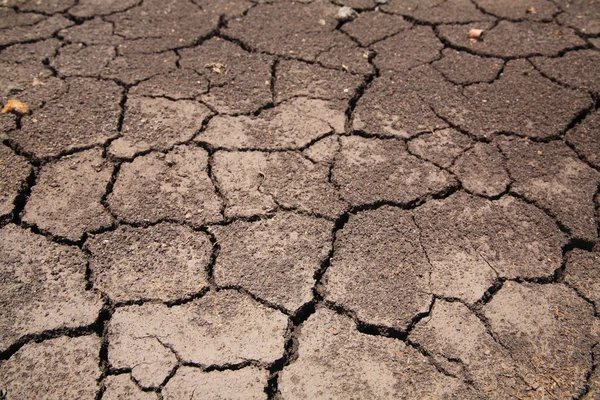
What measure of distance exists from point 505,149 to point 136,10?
2590mm

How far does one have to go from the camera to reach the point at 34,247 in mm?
2346

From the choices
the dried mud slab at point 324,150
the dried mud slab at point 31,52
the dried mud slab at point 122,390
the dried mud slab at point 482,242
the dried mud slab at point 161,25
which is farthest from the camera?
the dried mud slab at point 161,25

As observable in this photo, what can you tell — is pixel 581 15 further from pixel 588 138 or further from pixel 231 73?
pixel 231 73

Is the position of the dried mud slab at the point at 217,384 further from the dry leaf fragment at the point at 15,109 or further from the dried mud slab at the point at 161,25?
the dried mud slab at the point at 161,25

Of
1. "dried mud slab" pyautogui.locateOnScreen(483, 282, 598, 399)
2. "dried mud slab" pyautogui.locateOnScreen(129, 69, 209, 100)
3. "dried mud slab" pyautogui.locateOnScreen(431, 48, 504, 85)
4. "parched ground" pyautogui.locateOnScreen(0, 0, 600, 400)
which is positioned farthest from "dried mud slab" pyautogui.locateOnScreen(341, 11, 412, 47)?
"dried mud slab" pyautogui.locateOnScreen(483, 282, 598, 399)

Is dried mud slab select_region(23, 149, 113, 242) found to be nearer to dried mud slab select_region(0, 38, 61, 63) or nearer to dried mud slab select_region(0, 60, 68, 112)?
dried mud slab select_region(0, 60, 68, 112)

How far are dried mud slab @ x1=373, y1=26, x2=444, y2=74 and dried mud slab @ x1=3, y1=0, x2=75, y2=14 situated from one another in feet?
7.06

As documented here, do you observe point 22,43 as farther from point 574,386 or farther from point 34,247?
point 574,386

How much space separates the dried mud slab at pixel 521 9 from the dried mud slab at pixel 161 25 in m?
1.91

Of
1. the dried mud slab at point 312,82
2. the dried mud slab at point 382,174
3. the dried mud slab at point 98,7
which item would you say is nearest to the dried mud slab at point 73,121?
the dried mud slab at point 98,7

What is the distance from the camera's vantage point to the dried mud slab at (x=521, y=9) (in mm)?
3639

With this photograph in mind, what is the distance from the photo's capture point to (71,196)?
8.30ft

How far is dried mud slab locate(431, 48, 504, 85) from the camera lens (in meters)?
3.18

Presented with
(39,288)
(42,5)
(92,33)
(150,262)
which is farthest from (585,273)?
(42,5)
